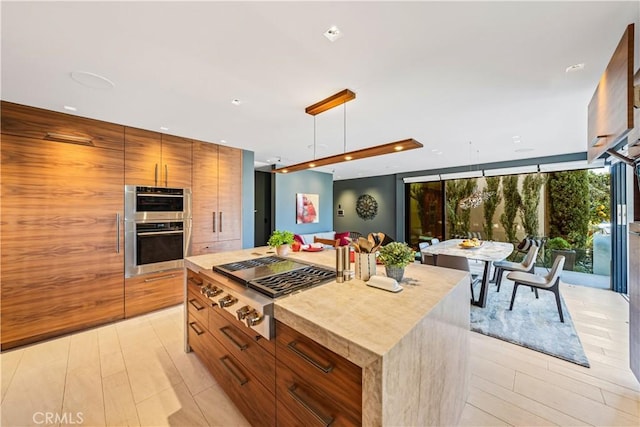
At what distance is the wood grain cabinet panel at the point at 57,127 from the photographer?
252 centimetres

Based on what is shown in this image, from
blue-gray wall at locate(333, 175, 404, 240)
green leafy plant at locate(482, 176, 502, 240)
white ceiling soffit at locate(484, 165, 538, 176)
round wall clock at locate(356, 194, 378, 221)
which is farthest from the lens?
round wall clock at locate(356, 194, 378, 221)

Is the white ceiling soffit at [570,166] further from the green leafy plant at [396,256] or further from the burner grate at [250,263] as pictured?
the burner grate at [250,263]

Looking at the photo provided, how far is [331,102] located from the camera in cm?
249

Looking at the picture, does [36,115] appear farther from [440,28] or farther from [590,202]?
[590,202]

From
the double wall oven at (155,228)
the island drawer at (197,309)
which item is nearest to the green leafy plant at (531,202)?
the island drawer at (197,309)

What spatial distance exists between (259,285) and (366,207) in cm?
729

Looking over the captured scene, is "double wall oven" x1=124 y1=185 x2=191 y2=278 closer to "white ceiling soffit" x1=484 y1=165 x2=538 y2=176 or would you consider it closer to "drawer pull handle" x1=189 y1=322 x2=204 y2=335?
"drawer pull handle" x1=189 y1=322 x2=204 y2=335

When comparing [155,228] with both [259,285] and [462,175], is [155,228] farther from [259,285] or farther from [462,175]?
[462,175]

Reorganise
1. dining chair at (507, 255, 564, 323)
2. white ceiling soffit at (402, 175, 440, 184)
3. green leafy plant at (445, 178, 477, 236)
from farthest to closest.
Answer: white ceiling soffit at (402, 175, 440, 184), green leafy plant at (445, 178, 477, 236), dining chair at (507, 255, 564, 323)

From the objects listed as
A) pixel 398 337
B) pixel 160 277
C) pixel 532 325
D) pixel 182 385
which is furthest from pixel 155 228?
pixel 532 325

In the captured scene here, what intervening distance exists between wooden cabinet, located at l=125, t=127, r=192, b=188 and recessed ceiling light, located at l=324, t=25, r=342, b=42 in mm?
2957

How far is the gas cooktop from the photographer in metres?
1.51

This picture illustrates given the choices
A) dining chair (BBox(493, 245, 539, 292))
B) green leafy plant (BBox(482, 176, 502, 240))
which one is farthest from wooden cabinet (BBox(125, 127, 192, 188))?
green leafy plant (BBox(482, 176, 502, 240))

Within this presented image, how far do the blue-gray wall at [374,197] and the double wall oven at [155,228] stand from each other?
233 inches
